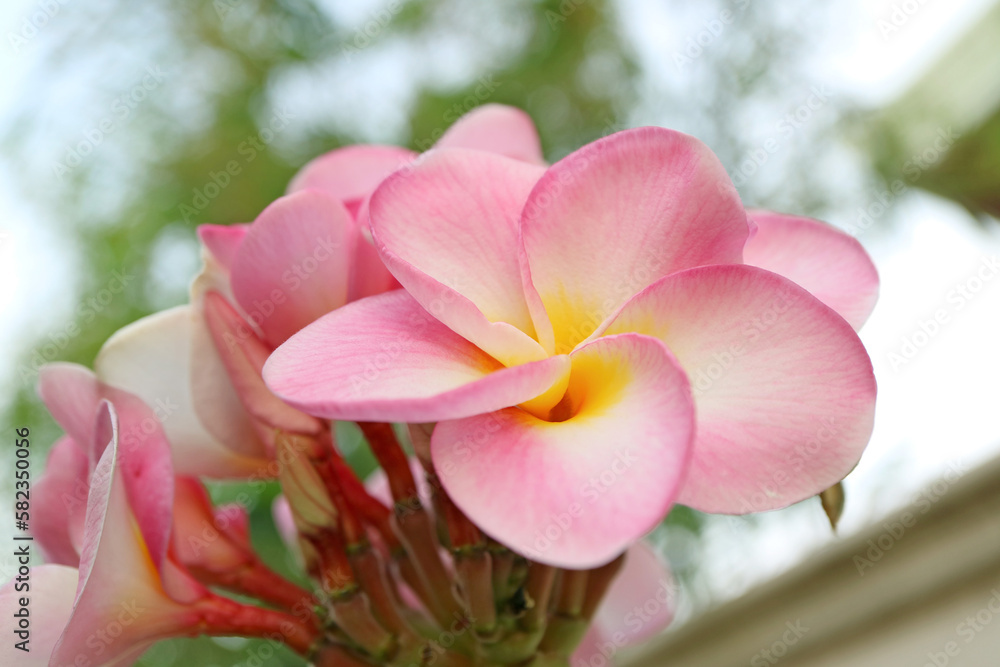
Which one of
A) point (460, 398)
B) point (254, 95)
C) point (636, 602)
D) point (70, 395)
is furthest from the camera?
point (254, 95)

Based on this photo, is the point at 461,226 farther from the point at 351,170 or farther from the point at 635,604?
the point at 635,604

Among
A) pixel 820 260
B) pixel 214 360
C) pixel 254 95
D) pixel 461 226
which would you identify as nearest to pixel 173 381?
pixel 214 360

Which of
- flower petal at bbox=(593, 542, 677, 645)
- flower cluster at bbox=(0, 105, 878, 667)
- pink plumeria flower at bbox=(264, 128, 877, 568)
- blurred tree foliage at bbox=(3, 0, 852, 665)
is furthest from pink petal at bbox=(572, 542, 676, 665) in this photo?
blurred tree foliage at bbox=(3, 0, 852, 665)

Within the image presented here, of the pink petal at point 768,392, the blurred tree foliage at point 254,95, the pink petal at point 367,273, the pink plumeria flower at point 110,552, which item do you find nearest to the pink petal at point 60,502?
the pink plumeria flower at point 110,552

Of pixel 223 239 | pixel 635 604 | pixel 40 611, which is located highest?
pixel 223 239

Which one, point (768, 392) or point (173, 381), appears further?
point (173, 381)

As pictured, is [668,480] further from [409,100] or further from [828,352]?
[409,100]

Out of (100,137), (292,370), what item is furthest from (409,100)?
(292,370)

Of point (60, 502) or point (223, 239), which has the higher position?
point (223, 239)
